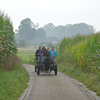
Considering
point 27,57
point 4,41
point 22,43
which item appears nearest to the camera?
point 4,41

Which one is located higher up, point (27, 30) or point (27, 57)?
point (27, 30)

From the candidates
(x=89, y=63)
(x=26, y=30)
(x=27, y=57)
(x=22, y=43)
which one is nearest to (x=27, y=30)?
(x=26, y=30)

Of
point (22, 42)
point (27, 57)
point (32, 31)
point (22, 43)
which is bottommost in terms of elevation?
point (27, 57)

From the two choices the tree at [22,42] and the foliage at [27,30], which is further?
the foliage at [27,30]

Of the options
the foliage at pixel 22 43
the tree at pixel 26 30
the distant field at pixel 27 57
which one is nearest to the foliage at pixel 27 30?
the tree at pixel 26 30

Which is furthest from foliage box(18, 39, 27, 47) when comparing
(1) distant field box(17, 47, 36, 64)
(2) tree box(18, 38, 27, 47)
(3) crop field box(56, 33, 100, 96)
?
(3) crop field box(56, 33, 100, 96)

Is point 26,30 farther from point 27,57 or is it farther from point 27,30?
point 27,57

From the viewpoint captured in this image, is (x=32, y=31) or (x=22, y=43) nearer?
(x=22, y=43)

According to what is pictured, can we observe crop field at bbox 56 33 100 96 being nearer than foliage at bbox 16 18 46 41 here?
Yes

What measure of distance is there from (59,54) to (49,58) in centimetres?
1081

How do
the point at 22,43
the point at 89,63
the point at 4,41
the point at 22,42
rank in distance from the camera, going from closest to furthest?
1. the point at 4,41
2. the point at 89,63
3. the point at 22,42
4. the point at 22,43

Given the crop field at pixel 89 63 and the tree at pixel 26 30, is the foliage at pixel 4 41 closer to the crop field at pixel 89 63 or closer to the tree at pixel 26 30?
the crop field at pixel 89 63

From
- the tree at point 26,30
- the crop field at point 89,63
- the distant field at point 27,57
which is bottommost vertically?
the distant field at point 27,57

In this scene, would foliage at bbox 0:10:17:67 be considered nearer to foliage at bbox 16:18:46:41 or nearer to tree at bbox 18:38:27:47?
tree at bbox 18:38:27:47
